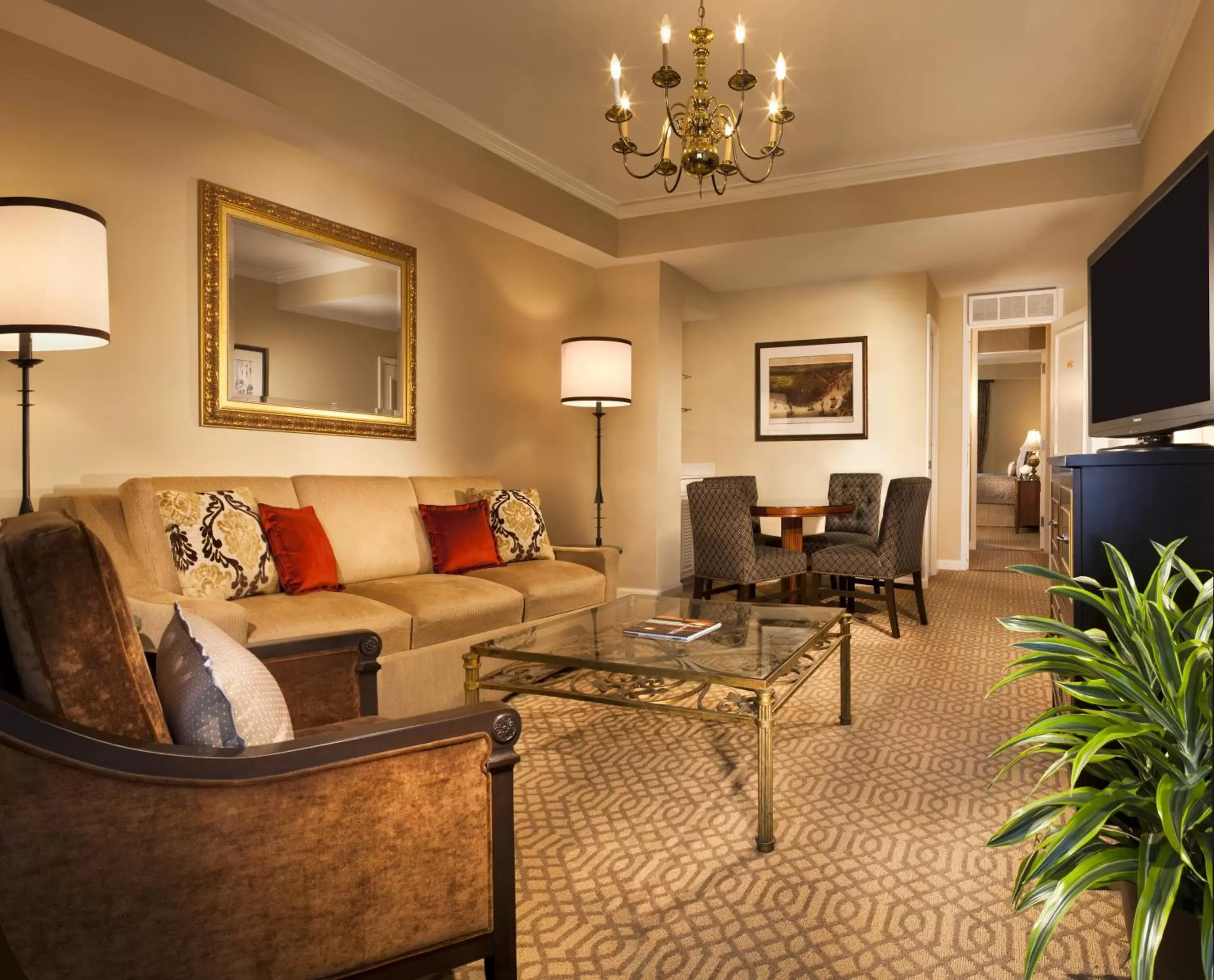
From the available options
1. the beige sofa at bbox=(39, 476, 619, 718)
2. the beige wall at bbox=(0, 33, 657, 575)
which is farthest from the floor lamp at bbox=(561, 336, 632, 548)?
the beige sofa at bbox=(39, 476, 619, 718)

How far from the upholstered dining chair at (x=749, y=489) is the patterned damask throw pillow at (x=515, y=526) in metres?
1.05

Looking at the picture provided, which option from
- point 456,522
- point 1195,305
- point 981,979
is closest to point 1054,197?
point 1195,305

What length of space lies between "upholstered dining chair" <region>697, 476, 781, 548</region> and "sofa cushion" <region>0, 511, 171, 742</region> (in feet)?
12.1

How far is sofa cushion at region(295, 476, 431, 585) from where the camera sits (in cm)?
344

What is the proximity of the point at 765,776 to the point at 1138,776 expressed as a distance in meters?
0.85

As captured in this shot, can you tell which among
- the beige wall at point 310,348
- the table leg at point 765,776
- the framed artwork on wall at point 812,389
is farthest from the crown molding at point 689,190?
the table leg at point 765,776

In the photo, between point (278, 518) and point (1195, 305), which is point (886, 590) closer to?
point (1195, 305)

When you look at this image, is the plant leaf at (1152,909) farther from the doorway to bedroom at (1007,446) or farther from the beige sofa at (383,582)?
the doorway to bedroom at (1007,446)

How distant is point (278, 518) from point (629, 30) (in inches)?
98.2

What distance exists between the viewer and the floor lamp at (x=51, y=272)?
7.27ft

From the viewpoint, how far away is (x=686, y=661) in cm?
221

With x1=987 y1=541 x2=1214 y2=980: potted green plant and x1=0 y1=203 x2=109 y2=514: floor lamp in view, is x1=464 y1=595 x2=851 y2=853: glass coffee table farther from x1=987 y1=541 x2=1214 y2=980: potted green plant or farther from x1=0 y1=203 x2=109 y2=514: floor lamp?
x1=0 y1=203 x2=109 y2=514: floor lamp

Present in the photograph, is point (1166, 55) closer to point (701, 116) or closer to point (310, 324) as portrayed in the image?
point (701, 116)

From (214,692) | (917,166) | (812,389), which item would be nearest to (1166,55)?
(917,166)
